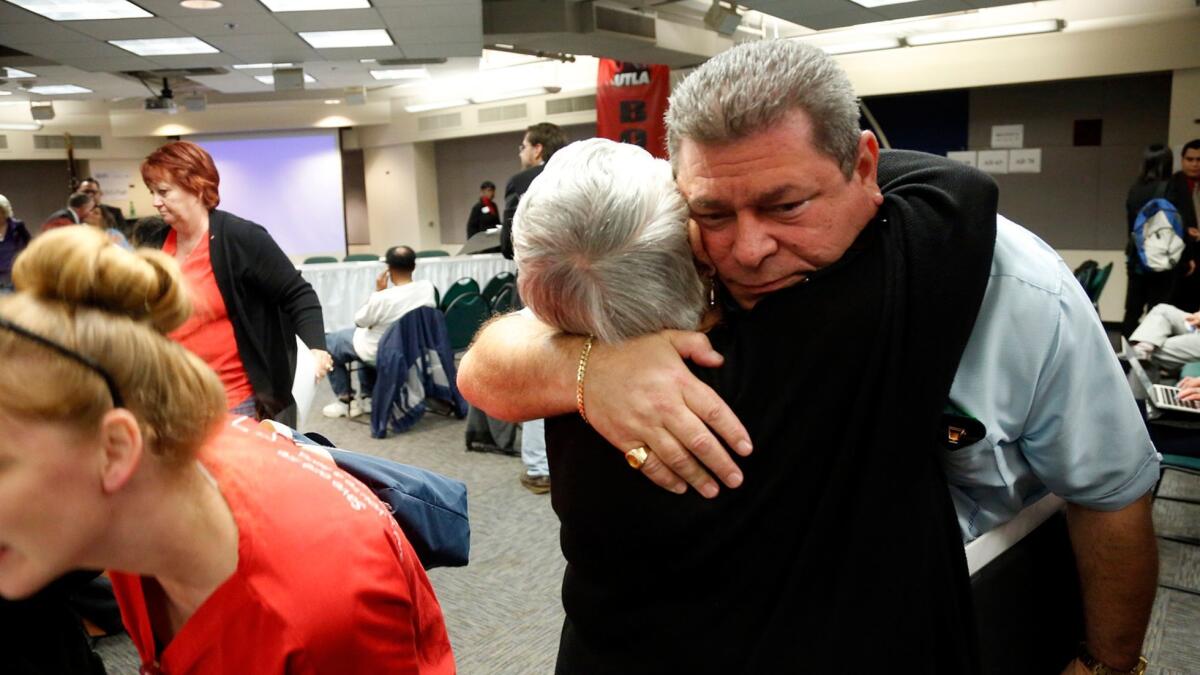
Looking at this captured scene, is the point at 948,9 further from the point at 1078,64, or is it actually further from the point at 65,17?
the point at 65,17

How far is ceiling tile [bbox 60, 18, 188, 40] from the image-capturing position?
651cm

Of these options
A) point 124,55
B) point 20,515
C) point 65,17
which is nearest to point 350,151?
point 124,55

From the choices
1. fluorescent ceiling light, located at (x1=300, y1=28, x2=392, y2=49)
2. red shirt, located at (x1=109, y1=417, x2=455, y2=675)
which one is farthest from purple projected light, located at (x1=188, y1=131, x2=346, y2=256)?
red shirt, located at (x1=109, y1=417, x2=455, y2=675)

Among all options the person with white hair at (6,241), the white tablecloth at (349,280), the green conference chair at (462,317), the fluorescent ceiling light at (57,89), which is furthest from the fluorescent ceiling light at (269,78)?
the green conference chair at (462,317)

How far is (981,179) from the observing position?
2.69 ft

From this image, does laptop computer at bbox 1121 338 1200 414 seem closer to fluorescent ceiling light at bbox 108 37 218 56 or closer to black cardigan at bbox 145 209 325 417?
black cardigan at bbox 145 209 325 417

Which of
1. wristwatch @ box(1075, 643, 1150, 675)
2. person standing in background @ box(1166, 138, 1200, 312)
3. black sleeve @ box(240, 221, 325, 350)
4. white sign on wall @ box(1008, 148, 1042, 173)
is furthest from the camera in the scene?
white sign on wall @ box(1008, 148, 1042, 173)

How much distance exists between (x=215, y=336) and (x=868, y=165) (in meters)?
2.20

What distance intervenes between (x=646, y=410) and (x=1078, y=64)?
8.34m

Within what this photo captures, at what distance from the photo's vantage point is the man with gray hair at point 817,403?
29.5 inches

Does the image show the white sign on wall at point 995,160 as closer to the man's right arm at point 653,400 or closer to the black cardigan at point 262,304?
the black cardigan at point 262,304

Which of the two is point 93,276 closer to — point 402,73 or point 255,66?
point 255,66

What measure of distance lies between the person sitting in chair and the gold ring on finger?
168 inches

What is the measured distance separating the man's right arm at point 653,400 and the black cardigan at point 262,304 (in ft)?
Answer: 6.10
